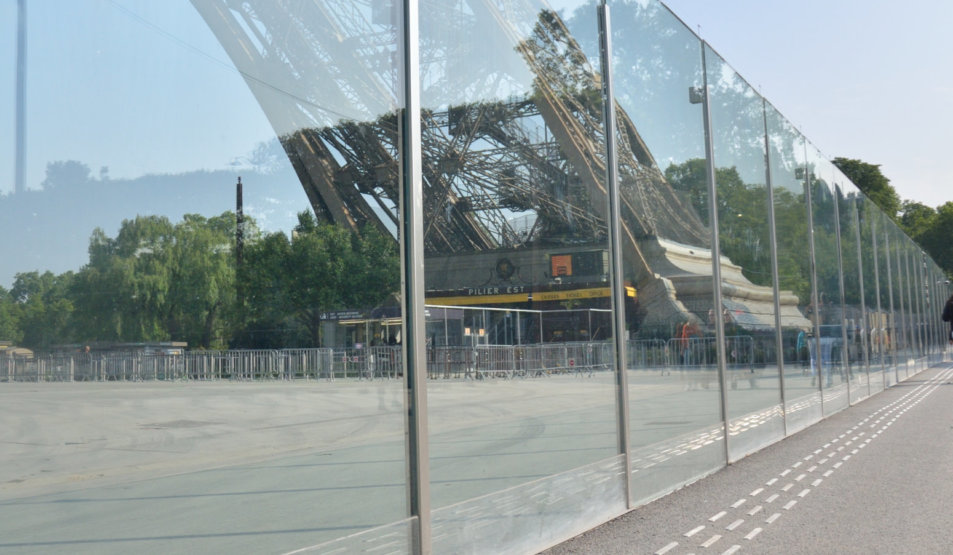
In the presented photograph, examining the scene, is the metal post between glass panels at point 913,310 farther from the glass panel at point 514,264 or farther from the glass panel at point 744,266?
the glass panel at point 514,264

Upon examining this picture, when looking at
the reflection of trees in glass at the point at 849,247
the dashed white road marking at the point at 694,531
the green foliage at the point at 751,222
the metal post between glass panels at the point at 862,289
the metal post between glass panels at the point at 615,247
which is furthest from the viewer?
the metal post between glass panels at the point at 862,289

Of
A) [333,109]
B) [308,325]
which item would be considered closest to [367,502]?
[308,325]

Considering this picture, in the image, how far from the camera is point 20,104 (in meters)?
2.44

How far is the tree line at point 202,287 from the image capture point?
2535 millimetres

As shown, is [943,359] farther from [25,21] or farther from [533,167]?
[25,21]

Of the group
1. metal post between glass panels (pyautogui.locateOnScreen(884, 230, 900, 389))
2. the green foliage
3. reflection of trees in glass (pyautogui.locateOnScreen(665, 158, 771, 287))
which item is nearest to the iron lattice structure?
reflection of trees in glass (pyautogui.locateOnScreen(665, 158, 771, 287))

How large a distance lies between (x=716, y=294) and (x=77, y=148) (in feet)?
23.8

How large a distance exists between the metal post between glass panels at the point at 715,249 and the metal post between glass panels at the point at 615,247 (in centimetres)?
250

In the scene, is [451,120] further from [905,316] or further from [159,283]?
[905,316]

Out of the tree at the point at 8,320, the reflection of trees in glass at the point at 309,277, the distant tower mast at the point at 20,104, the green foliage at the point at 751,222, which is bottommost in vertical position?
the tree at the point at 8,320

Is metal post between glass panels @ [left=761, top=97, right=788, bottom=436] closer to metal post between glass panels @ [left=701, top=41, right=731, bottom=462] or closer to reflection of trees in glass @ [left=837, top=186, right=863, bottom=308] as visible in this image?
metal post between glass panels @ [left=701, top=41, right=731, bottom=462]

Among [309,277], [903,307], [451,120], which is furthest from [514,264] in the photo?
[903,307]

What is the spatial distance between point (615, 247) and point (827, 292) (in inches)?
400

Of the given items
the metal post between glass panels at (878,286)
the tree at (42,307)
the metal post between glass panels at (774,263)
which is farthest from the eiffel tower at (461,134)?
the metal post between glass panels at (878,286)
